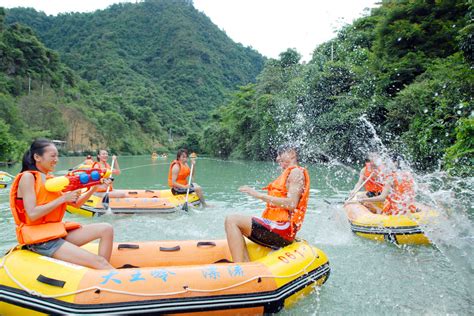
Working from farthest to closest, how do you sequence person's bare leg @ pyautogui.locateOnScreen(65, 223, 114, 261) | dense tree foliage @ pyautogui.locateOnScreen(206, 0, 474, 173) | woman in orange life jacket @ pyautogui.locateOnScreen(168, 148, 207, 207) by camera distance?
dense tree foliage @ pyautogui.locateOnScreen(206, 0, 474, 173) → woman in orange life jacket @ pyautogui.locateOnScreen(168, 148, 207, 207) → person's bare leg @ pyautogui.locateOnScreen(65, 223, 114, 261)

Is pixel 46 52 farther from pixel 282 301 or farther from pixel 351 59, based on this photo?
pixel 282 301

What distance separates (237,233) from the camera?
3.87 m

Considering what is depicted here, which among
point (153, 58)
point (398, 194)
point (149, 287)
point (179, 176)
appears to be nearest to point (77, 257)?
point (149, 287)

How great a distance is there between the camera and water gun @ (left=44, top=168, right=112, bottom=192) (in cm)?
318

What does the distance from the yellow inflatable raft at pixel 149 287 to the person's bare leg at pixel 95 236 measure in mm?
355

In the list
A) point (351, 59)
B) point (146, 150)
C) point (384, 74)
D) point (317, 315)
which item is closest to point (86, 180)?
point (317, 315)

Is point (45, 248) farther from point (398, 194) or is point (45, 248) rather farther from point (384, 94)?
point (384, 94)

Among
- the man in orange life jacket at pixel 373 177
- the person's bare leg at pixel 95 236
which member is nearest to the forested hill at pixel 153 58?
the man in orange life jacket at pixel 373 177

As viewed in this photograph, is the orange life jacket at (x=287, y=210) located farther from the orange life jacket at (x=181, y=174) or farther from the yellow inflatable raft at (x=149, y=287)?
the orange life jacket at (x=181, y=174)

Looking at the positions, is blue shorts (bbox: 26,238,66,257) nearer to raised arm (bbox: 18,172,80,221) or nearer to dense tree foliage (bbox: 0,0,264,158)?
raised arm (bbox: 18,172,80,221)

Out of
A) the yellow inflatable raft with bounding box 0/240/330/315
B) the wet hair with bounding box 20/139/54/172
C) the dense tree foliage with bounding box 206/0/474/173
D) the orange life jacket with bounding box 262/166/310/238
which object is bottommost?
the yellow inflatable raft with bounding box 0/240/330/315

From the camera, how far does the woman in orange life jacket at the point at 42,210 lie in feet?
10.4

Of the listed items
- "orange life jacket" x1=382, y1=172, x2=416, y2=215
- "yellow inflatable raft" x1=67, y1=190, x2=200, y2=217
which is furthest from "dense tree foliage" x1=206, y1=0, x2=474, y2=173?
"yellow inflatable raft" x1=67, y1=190, x2=200, y2=217

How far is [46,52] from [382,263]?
56.1m
